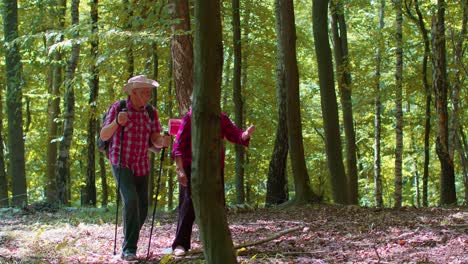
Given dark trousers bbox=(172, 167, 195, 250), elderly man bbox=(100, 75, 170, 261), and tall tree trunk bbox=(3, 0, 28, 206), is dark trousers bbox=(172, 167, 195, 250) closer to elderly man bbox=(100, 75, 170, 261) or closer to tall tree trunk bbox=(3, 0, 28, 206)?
elderly man bbox=(100, 75, 170, 261)

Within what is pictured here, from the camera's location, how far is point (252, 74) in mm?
20438

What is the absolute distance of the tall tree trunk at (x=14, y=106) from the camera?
43.9ft

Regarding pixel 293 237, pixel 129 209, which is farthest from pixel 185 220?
pixel 293 237

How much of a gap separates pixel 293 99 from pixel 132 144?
17.4 feet

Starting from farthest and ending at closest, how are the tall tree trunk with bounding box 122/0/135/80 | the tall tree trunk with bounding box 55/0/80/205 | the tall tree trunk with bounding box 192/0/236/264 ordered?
the tall tree trunk with bounding box 55/0/80/205 → the tall tree trunk with bounding box 122/0/135/80 → the tall tree trunk with bounding box 192/0/236/264

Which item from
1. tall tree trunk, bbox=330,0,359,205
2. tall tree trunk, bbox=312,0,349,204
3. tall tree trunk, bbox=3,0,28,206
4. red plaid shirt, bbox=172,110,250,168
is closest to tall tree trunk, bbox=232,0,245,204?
tall tree trunk, bbox=330,0,359,205

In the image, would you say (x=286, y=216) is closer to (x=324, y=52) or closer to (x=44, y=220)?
(x=324, y=52)

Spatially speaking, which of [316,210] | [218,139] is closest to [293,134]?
[316,210]

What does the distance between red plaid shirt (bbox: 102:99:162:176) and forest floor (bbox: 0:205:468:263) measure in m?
0.99

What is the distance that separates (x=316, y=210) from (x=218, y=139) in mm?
6536

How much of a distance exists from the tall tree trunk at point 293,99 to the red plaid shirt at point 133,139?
199 inches

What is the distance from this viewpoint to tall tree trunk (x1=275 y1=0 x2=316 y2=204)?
10539 millimetres

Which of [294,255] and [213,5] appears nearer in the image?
[213,5]

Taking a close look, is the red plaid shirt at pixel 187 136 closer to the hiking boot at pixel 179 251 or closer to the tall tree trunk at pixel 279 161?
the hiking boot at pixel 179 251
